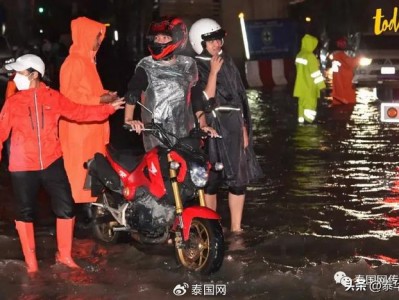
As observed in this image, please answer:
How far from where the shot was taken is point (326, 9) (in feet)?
178

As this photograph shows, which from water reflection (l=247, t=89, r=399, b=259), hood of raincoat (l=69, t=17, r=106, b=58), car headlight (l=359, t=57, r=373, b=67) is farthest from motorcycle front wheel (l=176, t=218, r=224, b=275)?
car headlight (l=359, t=57, r=373, b=67)

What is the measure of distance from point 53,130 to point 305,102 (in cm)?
1034

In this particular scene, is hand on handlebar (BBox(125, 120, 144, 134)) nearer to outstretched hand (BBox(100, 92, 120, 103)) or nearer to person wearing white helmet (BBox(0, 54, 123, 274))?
person wearing white helmet (BBox(0, 54, 123, 274))

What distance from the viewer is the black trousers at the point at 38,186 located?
7.71 metres

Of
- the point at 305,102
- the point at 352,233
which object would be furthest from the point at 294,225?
the point at 305,102

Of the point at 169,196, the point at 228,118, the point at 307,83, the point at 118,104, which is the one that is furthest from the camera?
the point at 307,83

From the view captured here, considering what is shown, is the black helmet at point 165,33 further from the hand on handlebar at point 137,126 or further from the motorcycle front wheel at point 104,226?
the motorcycle front wheel at point 104,226

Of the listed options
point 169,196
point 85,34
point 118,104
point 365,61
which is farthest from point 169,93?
point 365,61

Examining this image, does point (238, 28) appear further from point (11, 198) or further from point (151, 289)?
point (151, 289)

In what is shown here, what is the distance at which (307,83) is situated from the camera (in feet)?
59.1

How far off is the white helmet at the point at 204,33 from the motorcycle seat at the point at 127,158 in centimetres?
113

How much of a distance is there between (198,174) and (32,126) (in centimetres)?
133

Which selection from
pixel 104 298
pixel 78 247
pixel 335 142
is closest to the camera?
pixel 104 298

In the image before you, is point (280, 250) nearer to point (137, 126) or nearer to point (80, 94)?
point (137, 126)
